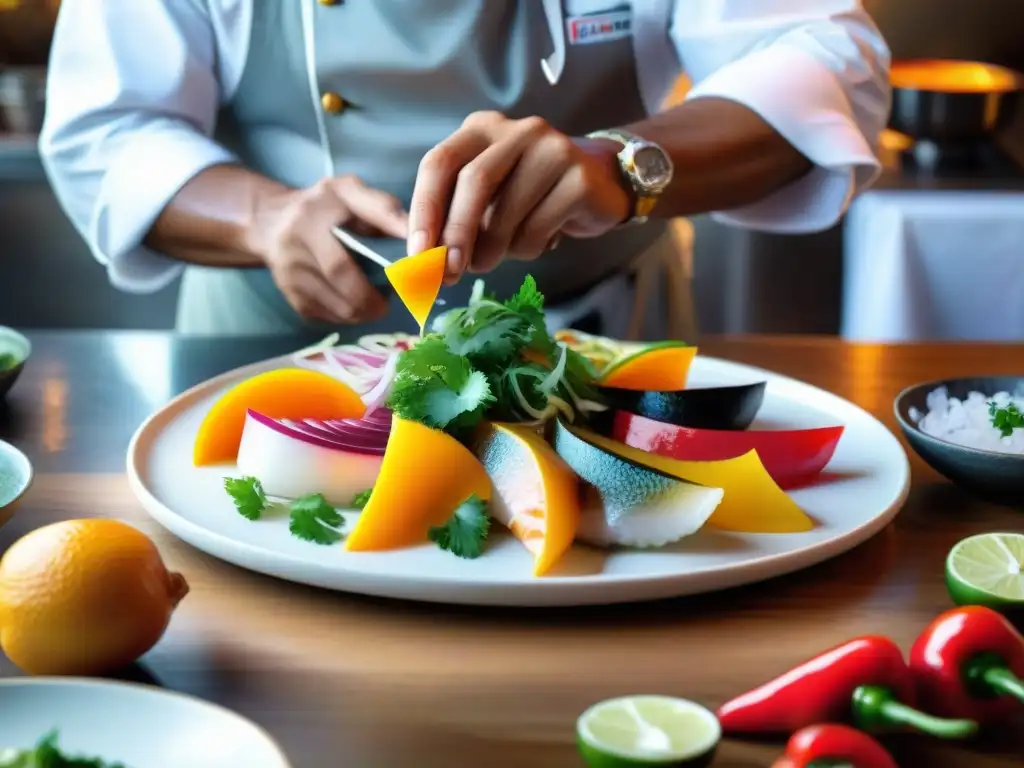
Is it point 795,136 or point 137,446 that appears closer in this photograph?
point 137,446

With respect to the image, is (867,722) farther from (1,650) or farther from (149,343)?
(149,343)

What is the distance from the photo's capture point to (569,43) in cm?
190

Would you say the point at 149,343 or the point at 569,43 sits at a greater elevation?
the point at 569,43

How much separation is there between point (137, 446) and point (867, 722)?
79cm

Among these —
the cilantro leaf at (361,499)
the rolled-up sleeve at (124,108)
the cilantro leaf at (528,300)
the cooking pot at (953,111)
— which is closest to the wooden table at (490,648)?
the cilantro leaf at (361,499)

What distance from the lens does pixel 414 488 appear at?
1094mm

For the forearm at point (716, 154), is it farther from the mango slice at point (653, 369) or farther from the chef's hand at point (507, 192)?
the mango slice at point (653, 369)

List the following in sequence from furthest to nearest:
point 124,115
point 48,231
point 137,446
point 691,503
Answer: point 48,231 → point 124,115 → point 137,446 → point 691,503

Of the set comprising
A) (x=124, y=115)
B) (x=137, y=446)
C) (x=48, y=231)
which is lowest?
(x=48, y=231)

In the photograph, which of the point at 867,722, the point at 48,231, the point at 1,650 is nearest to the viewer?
the point at 867,722

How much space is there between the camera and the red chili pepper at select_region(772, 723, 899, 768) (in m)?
0.74

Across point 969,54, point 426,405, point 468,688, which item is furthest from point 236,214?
point 969,54

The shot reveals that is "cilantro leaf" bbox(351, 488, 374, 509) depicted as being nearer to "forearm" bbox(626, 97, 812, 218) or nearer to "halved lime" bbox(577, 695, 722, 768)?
"halved lime" bbox(577, 695, 722, 768)

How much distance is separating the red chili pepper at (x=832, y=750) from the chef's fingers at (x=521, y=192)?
81cm
